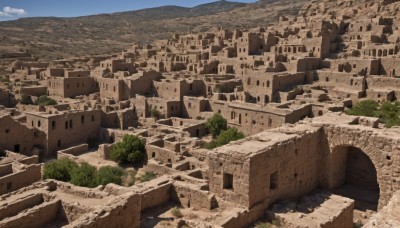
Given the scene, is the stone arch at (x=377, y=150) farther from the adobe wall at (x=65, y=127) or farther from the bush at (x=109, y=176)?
the adobe wall at (x=65, y=127)

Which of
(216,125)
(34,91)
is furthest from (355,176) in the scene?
(34,91)

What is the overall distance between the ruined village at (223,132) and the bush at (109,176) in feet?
1.46

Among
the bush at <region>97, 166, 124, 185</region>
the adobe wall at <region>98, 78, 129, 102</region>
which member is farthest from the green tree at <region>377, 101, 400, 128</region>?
the adobe wall at <region>98, 78, 129, 102</region>

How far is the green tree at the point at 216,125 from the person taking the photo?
33.3 metres

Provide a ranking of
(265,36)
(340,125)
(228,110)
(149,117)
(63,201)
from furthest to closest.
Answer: (265,36) → (149,117) → (228,110) → (340,125) → (63,201)

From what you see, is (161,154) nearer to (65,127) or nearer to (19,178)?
(19,178)

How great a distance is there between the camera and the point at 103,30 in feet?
486

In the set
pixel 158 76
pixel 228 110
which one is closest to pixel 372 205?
pixel 228 110

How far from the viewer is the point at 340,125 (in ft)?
56.3

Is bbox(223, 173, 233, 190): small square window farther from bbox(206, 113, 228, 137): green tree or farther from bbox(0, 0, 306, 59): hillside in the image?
bbox(0, 0, 306, 59): hillside

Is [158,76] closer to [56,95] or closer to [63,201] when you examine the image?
[56,95]

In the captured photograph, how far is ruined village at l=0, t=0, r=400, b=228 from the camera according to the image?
15.0 metres

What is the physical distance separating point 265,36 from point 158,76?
52.2ft

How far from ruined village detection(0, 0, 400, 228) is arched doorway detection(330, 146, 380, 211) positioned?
0.05m
